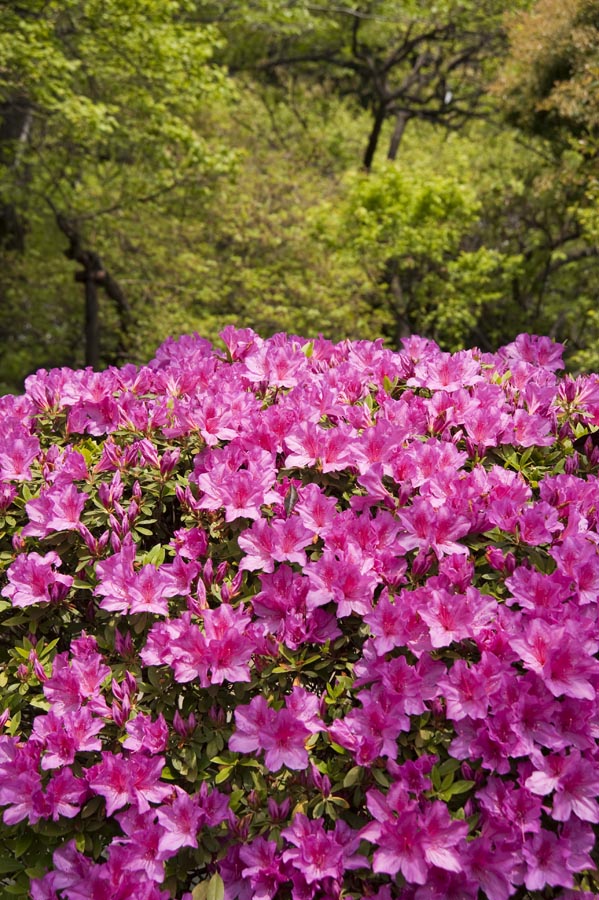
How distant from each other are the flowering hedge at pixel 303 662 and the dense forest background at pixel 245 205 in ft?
21.9

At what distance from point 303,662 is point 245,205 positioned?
9304 millimetres

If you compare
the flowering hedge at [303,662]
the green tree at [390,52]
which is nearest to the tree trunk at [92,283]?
the green tree at [390,52]

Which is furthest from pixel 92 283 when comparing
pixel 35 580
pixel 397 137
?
pixel 35 580

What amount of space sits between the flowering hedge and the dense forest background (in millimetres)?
6673

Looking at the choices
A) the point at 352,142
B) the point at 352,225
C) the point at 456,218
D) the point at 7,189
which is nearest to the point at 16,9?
the point at 7,189

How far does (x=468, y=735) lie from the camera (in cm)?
155

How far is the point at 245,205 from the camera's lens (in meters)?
10.2

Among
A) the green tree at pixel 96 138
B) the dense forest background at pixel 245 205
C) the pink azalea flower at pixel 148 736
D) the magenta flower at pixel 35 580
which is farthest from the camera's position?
the dense forest background at pixel 245 205

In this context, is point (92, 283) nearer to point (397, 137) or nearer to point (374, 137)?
point (374, 137)

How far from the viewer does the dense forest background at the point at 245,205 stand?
8492 mm

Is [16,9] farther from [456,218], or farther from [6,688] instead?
[6,688]

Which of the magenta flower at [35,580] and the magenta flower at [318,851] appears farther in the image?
the magenta flower at [35,580]

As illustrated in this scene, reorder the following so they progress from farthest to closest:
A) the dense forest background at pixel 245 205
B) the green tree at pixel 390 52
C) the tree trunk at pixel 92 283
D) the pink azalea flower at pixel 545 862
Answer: the green tree at pixel 390 52
the tree trunk at pixel 92 283
the dense forest background at pixel 245 205
the pink azalea flower at pixel 545 862

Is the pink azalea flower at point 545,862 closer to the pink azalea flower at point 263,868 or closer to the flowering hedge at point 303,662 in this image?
the flowering hedge at point 303,662
